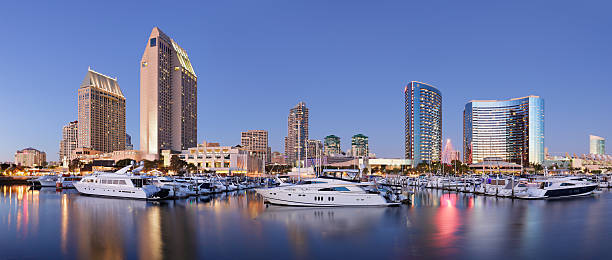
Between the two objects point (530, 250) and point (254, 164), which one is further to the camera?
point (254, 164)

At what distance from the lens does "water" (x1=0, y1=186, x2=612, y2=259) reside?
1977 centimetres

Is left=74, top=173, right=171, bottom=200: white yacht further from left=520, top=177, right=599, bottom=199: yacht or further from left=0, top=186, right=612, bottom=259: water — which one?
left=520, top=177, right=599, bottom=199: yacht

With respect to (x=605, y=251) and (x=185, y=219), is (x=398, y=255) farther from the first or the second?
(x=185, y=219)

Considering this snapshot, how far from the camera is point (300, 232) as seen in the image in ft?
83.7

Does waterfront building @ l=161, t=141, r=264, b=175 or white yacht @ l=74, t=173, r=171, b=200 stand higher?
white yacht @ l=74, t=173, r=171, b=200

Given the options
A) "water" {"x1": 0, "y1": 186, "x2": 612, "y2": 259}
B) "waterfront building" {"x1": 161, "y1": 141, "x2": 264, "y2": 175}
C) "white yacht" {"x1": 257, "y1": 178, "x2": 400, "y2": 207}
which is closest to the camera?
"water" {"x1": 0, "y1": 186, "x2": 612, "y2": 259}

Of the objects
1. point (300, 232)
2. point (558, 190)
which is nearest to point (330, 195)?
point (300, 232)

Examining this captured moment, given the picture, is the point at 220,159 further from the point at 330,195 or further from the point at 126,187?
the point at 330,195

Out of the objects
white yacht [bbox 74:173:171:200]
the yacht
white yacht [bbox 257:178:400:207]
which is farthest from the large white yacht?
the yacht

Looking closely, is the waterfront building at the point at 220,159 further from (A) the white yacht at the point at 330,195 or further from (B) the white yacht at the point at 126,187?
(A) the white yacht at the point at 330,195

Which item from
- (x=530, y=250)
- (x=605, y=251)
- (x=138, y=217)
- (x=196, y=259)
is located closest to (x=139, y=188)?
(x=138, y=217)

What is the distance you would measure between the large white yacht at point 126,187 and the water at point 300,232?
18.8 feet

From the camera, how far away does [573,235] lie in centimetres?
2522

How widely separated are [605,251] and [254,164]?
184m
